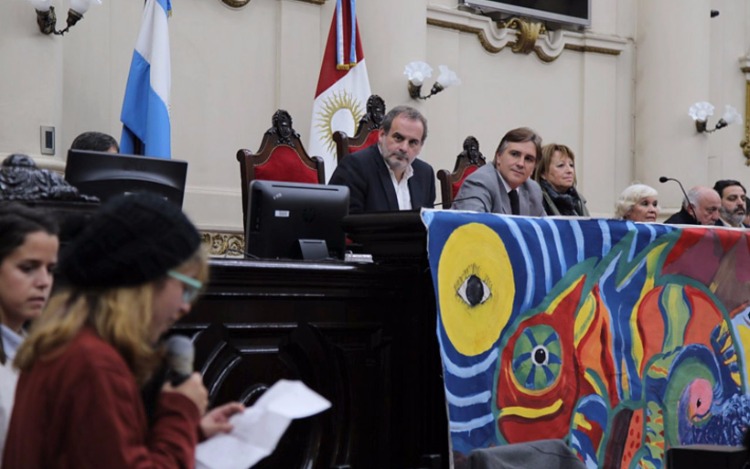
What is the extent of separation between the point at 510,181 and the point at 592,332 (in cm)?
106

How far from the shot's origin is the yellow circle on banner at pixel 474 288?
138 inches

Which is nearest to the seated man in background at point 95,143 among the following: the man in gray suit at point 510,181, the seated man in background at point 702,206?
the man in gray suit at point 510,181

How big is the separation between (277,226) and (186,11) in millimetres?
3277

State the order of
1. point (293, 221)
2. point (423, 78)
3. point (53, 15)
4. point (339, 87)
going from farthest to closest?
point (423, 78), point (339, 87), point (53, 15), point (293, 221)

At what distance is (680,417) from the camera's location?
13.1 feet

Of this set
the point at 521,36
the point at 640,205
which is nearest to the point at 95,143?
the point at 640,205

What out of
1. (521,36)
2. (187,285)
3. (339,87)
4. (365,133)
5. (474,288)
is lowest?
(474,288)

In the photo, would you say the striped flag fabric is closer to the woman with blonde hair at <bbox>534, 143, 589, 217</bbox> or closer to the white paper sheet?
the woman with blonde hair at <bbox>534, 143, 589, 217</bbox>

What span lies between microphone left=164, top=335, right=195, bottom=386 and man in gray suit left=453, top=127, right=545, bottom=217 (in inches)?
112

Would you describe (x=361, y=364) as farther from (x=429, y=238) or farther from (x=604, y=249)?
(x=604, y=249)

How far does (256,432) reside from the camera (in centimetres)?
175

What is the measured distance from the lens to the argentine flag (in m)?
6.05

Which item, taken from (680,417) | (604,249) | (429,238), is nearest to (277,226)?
(429,238)

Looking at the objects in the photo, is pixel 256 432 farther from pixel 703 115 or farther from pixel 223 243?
pixel 703 115
